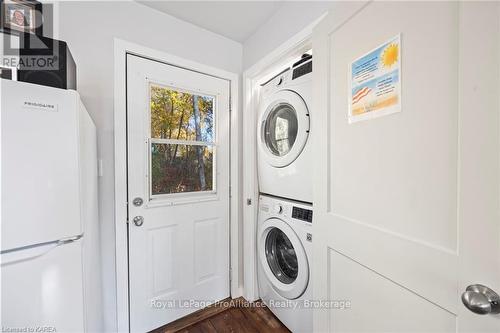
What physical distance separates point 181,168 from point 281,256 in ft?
3.59

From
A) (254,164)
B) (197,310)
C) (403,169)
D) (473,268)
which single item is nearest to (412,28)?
(403,169)

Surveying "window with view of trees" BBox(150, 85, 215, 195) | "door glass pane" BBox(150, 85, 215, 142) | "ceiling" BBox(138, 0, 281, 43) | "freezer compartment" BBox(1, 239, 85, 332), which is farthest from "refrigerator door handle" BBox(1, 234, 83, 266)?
"ceiling" BBox(138, 0, 281, 43)

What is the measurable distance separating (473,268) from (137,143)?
168cm

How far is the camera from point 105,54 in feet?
4.26

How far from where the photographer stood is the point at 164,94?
4.99ft

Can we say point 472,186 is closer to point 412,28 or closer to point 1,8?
point 412,28

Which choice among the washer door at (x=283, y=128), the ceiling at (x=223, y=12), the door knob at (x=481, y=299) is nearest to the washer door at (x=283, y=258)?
the washer door at (x=283, y=128)

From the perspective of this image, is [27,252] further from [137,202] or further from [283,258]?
[283,258]

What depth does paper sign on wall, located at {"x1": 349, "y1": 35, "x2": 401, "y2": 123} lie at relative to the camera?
67 cm

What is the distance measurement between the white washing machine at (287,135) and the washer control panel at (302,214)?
0.07 metres

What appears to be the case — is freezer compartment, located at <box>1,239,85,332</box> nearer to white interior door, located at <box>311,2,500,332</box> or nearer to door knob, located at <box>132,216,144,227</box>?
door knob, located at <box>132,216,144,227</box>

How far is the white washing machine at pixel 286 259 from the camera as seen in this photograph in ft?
4.22

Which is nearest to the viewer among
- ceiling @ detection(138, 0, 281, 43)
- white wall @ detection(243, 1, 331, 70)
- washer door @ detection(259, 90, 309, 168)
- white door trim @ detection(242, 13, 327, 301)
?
white wall @ detection(243, 1, 331, 70)

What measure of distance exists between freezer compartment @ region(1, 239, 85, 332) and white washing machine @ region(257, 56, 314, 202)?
115cm
